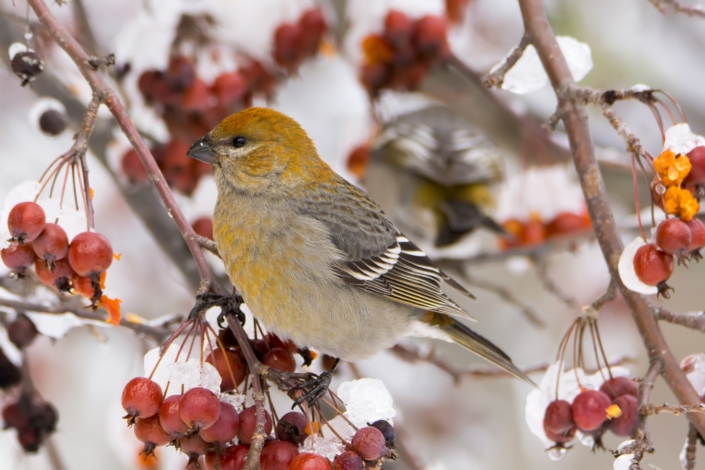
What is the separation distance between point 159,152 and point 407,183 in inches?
91.1

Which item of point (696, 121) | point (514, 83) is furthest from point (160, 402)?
point (696, 121)

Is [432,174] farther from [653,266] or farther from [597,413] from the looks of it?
[653,266]

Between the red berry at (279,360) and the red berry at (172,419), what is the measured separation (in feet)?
1.08

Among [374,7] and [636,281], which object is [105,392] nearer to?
[374,7]

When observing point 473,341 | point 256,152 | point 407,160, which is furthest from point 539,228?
point 256,152

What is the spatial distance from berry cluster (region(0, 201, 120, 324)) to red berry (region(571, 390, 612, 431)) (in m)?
1.33

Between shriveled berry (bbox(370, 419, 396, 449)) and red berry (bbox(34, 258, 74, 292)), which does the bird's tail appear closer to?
shriveled berry (bbox(370, 419, 396, 449))

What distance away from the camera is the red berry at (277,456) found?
67.0 inches

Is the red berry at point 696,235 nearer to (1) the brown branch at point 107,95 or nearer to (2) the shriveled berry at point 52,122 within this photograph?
(1) the brown branch at point 107,95

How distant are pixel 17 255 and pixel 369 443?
3.03ft

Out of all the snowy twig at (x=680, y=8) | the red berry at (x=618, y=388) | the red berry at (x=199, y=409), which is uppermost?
the snowy twig at (x=680, y=8)

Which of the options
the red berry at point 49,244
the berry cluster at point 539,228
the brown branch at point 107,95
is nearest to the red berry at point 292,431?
the brown branch at point 107,95

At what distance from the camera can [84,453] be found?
5473mm

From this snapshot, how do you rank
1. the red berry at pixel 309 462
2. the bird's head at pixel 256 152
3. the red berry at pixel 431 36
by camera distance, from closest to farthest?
1. the red berry at pixel 309 462
2. the bird's head at pixel 256 152
3. the red berry at pixel 431 36
